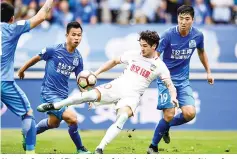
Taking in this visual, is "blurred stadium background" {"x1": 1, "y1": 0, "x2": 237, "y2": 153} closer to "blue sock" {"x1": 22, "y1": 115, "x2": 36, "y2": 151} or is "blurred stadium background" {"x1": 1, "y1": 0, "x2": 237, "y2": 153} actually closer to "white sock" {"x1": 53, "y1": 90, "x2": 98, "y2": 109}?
"white sock" {"x1": 53, "y1": 90, "x2": 98, "y2": 109}

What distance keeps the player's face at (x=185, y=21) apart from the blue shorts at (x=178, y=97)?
41.8 inches

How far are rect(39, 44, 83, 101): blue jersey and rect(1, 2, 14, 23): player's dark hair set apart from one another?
59.0 inches

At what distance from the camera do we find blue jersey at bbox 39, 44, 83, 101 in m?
12.5

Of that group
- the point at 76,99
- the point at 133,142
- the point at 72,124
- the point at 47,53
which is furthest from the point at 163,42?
the point at 133,142

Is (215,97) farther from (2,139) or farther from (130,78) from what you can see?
(130,78)

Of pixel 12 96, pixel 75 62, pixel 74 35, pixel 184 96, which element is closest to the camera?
pixel 12 96

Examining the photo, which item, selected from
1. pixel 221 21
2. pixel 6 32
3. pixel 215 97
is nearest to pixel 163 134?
pixel 6 32

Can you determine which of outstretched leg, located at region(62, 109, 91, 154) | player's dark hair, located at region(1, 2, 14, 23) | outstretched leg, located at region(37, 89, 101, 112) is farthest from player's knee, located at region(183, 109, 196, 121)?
player's dark hair, located at region(1, 2, 14, 23)

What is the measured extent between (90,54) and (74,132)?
6.23m

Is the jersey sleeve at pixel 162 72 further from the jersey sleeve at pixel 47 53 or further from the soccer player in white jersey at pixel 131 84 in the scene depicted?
the jersey sleeve at pixel 47 53

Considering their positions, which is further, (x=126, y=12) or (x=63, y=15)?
(x=126, y=12)

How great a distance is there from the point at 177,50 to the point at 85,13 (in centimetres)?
705

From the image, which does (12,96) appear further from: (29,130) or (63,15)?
(63,15)

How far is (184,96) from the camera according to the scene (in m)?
13.2
